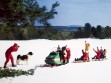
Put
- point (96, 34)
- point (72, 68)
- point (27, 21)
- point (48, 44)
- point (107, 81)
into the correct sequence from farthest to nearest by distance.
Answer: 1. point (96, 34)
2. point (48, 44)
3. point (72, 68)
4. point (27, 21)
5. point (107, 81)

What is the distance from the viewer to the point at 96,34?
5922cm

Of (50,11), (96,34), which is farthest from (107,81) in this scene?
(96,34)

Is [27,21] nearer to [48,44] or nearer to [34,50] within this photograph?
[34,50]

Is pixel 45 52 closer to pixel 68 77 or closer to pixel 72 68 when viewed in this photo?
pixel 72 68

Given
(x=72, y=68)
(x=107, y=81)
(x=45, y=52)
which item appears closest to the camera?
(x=107, y=81)

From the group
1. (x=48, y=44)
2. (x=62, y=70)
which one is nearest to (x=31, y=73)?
(x=62, y=70)

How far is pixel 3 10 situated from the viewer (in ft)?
56.8

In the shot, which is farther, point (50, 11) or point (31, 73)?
point (31, 73)

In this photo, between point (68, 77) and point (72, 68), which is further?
point (72, 68)

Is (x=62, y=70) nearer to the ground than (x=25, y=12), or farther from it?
nearer to the ground

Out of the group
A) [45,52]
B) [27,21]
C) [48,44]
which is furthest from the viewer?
[48,44]

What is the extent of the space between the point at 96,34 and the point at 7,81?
4281cm

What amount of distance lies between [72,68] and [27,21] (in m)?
4.85

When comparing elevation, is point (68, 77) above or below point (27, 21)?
below
